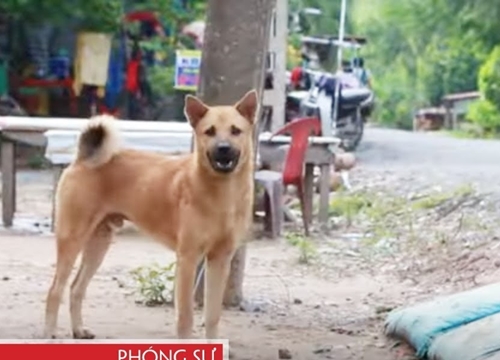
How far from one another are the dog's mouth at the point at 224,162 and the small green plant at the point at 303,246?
4.59 metres

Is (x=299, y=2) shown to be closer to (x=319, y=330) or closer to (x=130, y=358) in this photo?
(x=319, y=330)

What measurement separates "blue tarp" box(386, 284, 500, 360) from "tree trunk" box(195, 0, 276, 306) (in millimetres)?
1613

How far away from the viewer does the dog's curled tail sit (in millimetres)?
7312

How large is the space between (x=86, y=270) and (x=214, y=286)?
34.5 inches

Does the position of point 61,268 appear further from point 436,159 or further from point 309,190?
point 436,159

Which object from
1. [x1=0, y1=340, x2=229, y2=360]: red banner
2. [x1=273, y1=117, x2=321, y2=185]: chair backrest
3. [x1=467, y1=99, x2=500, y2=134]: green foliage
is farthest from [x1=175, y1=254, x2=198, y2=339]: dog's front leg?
[x1=467, y1=99, x2=500, y2=134]: green foliage

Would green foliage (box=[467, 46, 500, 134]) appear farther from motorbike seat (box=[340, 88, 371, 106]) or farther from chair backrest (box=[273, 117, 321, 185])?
chair backrest (box=[273, 117, 321, 185])

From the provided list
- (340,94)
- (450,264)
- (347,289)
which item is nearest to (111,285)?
(347,289)

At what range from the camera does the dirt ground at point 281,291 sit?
25.6 feet

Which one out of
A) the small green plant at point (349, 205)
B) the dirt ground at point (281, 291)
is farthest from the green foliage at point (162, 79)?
the dirt ground at point (281, 291)

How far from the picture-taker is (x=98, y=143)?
734 centimetres

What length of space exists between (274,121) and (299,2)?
31.9 ft

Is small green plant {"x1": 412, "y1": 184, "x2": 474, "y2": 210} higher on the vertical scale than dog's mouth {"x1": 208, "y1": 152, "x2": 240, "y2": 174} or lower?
lower

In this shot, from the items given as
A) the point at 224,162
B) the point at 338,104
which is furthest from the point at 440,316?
the point at 338,104
